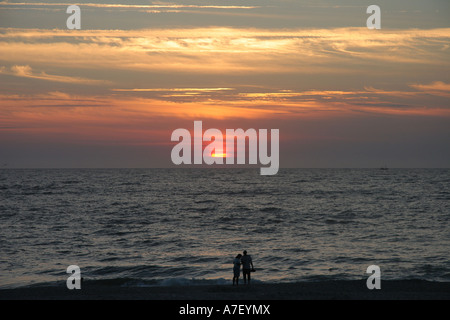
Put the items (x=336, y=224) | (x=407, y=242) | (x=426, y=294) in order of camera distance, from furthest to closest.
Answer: (x=336, y=224)
(x=407, y=242)
(x=426, y=294)

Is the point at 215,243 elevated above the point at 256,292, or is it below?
below

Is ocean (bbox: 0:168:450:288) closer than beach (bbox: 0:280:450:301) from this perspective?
No

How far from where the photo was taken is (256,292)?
22188 mm

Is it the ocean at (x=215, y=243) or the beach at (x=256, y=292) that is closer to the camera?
the beach at (x=256, y=292)

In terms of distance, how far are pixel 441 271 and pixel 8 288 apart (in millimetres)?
24299

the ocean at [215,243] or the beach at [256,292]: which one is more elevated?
the beach at [256,292]

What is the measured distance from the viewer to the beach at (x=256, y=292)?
786 inches

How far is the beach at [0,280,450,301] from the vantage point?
1997cm

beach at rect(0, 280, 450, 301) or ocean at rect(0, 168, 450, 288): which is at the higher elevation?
beach at rect(0, 280, 450, 301)

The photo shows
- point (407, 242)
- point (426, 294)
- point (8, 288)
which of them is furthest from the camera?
point (407, 242)
